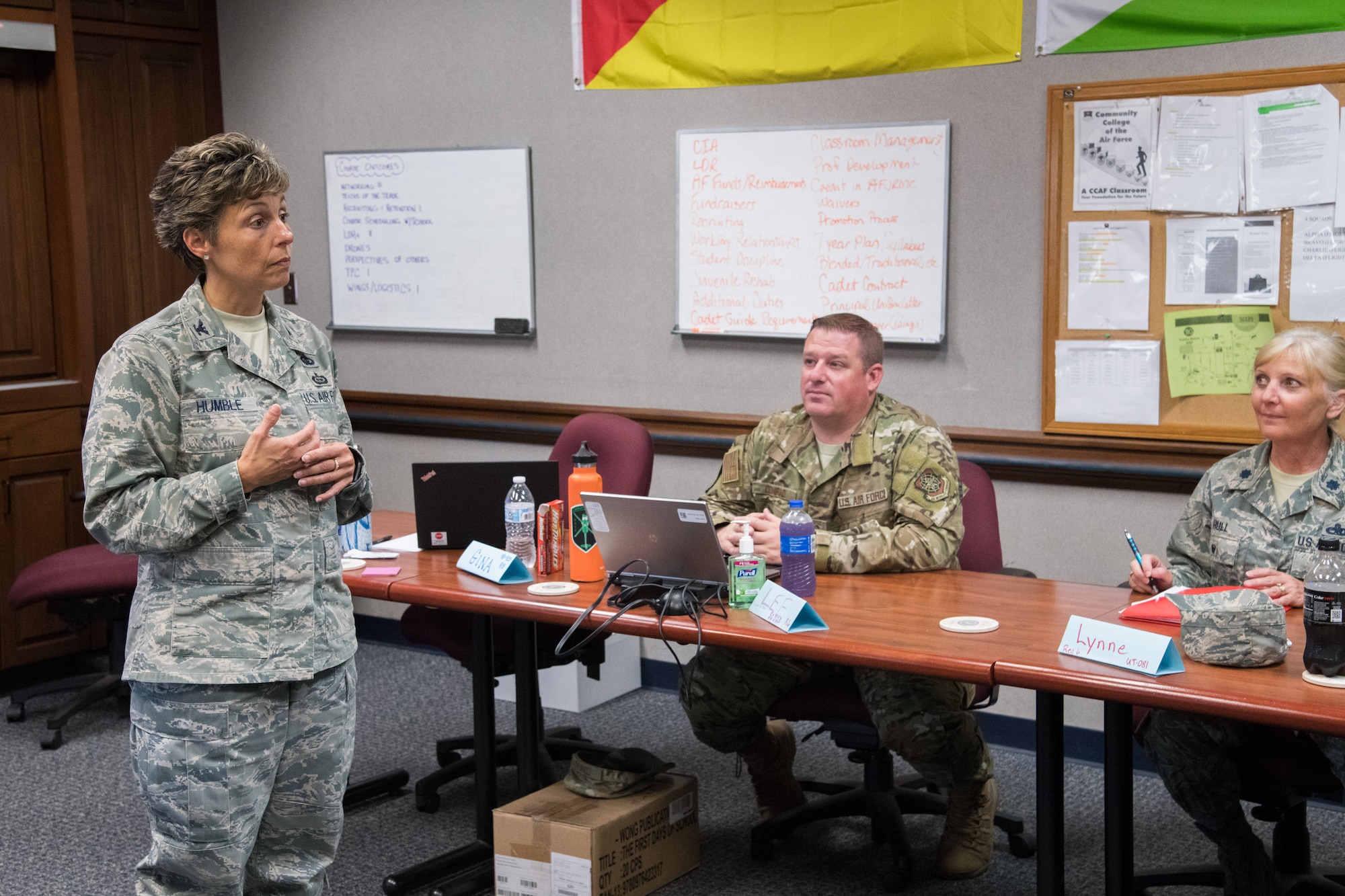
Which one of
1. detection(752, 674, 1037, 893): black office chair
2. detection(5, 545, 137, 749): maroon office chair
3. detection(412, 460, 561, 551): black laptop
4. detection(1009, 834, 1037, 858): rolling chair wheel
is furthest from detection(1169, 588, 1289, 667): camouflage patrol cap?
detection(5, 545, 137, 749): maroon office chair

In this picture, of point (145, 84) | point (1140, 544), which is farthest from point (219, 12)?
point (1140, 544)

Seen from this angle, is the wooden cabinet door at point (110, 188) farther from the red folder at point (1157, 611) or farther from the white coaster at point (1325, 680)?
the white coaster at point (1325, 680)

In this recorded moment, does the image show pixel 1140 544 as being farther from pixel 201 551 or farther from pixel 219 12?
pixel 219 12

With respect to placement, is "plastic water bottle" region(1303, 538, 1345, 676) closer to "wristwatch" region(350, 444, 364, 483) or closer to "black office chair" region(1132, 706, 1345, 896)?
"black office chair" region(1132, 706, 1345, 896)

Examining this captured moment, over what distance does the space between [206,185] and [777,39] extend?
236 centimetres

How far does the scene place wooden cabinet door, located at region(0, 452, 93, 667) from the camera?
14.7 feet

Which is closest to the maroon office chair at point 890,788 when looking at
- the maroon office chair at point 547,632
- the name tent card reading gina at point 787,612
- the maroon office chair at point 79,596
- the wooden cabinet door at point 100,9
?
the name tent card reading gina at point 787,612

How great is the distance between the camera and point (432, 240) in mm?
4688

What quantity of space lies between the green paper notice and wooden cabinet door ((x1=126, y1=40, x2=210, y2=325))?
3.52 meters

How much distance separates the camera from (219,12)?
16.8ft

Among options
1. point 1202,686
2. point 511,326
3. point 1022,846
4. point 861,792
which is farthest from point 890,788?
point 511,326

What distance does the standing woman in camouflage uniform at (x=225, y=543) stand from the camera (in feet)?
6.29

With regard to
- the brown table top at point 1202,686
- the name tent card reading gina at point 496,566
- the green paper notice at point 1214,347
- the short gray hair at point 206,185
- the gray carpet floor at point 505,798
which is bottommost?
the gray carpet floor at point 505,798

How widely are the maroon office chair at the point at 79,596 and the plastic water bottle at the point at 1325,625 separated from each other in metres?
3.26
